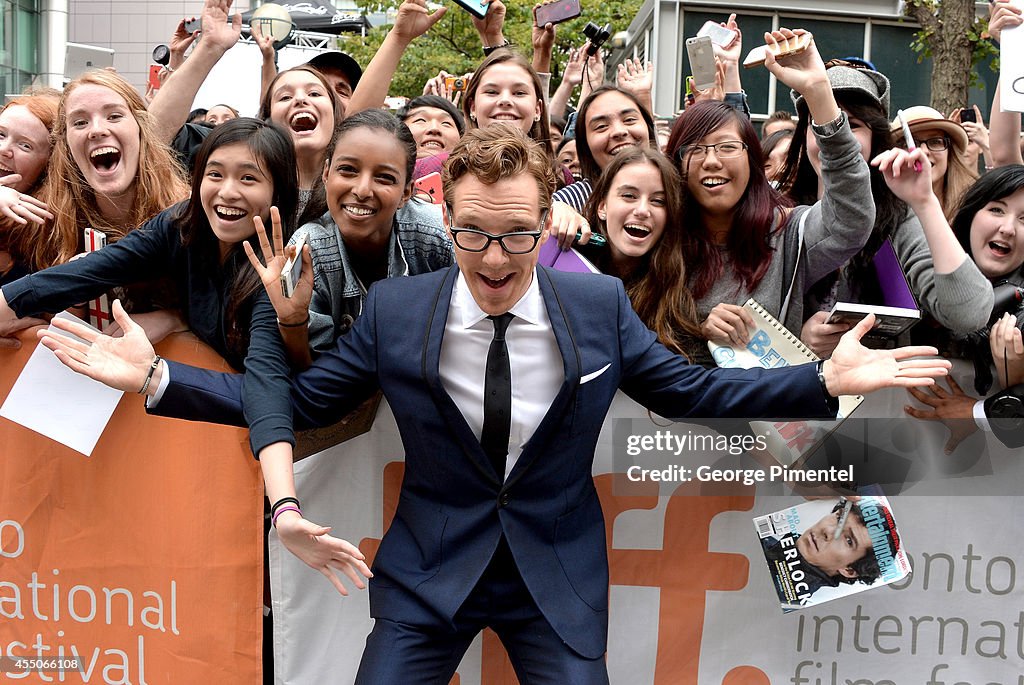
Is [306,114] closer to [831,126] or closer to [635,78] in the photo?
[635,78]

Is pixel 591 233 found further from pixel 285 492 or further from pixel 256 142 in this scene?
pixel 285 492

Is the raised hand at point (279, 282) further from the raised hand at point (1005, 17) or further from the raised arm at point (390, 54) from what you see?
the raised hand at point (1005, 17)

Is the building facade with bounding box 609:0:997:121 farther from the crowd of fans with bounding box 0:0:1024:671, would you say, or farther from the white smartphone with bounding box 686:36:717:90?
the crowd of fans with bounding box 0:0:1024:671

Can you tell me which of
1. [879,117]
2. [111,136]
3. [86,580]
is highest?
[879,117]

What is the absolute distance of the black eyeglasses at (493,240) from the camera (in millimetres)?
2807

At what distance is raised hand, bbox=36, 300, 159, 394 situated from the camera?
293cm

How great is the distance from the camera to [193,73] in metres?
4.64

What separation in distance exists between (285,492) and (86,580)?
4.32 feet

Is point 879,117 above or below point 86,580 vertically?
above

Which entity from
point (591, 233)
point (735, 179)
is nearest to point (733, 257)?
point (735, 179)

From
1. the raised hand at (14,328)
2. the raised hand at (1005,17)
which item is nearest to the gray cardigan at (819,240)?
the raised hand at (1005,17)

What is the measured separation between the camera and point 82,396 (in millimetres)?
3594

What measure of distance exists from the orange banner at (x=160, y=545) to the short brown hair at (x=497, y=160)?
51.1 inches

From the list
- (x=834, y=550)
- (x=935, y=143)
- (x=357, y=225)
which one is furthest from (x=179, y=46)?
(x=834, y=550)
